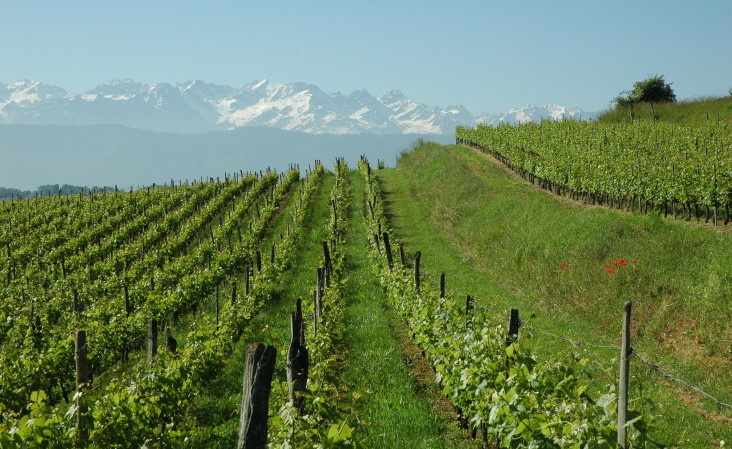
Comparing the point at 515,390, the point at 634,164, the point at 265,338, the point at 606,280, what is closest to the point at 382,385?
the point at 515,390

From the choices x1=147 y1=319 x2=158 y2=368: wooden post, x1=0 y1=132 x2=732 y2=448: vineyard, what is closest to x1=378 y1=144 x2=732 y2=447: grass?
x1=0 y1=132 x2=732 y2=448: vineyard

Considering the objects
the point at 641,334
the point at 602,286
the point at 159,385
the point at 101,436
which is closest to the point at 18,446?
the point at 101,436

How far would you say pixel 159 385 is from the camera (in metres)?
9.32

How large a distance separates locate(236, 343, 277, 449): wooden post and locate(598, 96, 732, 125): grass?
37126 millimetres

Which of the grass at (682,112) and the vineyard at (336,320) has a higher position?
the grass at (682,112)

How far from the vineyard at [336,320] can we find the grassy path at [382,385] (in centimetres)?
5

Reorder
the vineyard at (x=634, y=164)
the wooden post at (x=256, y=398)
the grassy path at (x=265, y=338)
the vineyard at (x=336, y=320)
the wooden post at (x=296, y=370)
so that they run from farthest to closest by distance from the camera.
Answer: the vineyard at (x=634, y=164) → the grassy path at (x=265, y=338) → the wooden post at (x=296, y=370) → the vineyard at (x=336, y=320) → the wooden post at (x=256, y=398)

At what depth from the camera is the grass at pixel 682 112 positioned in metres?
37.5

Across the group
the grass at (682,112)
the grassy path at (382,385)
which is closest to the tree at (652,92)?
the grass at (682,112)

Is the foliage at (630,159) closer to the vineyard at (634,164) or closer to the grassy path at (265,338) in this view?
the vineyard at (634,164)

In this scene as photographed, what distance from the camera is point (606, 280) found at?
17.5 m

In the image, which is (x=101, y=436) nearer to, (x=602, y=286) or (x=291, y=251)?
(x=602, y=286)

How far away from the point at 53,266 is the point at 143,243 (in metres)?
4.05

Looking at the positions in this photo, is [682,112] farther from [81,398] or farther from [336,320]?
[81,398]
